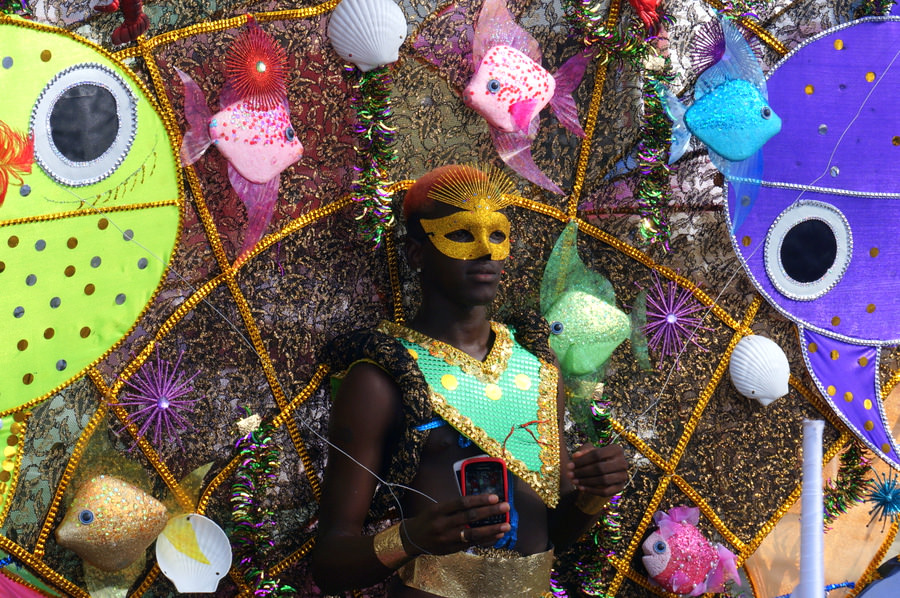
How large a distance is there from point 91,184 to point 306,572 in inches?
45.4

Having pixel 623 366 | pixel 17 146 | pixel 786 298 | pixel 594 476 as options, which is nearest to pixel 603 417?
pixel 623 366

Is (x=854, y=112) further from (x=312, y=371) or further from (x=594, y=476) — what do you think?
(x=312, y=371)

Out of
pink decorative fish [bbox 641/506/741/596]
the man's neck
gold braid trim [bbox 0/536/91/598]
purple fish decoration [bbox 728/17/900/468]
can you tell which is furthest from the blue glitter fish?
gold braid trim [bbox 0/536/91/598]

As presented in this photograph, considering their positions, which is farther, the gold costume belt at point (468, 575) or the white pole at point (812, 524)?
the gold costume belt at point (468, 575)

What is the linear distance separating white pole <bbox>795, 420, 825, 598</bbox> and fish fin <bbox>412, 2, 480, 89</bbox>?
1326mm

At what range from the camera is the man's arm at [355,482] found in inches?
103

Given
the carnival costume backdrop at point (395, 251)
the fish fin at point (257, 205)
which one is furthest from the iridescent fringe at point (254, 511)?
the fish fin at point (257, 205)

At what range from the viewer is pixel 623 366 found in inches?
132

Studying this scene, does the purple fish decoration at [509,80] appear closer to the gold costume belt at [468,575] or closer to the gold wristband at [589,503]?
the gold wristband at [589,503]

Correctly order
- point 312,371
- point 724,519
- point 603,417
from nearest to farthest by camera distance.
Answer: point 312,371
point 603,417
point 724,519

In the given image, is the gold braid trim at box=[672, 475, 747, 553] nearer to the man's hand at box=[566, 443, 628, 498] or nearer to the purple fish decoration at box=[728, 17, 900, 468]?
the purple fish decoration at box=[728, 17, 900, 468]

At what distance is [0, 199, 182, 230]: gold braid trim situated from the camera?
8.45 ft

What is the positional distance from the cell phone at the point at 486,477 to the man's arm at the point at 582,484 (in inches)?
6.7

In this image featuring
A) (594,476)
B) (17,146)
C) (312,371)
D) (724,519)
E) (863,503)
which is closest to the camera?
(17,146)
